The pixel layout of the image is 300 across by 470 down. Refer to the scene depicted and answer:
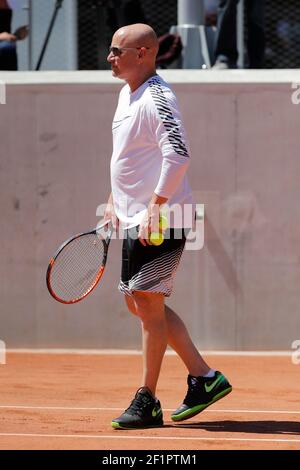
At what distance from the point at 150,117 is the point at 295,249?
12.5 ft

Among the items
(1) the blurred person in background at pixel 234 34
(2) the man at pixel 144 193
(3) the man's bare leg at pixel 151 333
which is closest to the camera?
(2) the man at pixel 144 193

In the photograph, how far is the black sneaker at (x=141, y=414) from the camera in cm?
603

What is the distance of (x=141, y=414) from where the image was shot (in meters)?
6.06

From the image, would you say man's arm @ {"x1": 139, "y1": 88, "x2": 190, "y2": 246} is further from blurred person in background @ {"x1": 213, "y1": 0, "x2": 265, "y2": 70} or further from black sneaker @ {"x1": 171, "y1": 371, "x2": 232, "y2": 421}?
blurred person in background @ {"x1": 213, "y1": 0, "x2": 265, "y2": 70}

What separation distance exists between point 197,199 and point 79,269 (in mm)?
2849

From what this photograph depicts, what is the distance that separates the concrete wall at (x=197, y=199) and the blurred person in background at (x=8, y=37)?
991mm

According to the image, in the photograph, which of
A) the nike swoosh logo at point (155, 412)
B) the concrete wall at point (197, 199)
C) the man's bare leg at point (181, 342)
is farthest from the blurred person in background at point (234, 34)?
the nike swoosh logo at point (155, 412)

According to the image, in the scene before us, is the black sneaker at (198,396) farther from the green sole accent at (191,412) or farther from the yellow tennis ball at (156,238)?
the yellow tennis ball at (156,238)

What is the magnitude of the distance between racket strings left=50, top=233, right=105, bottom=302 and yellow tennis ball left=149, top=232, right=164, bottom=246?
676mm

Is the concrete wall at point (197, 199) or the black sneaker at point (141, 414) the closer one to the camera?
the black sneaker at point (141, 414)

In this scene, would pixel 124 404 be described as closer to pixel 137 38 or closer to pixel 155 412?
pixel 155 412

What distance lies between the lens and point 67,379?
26.9ft

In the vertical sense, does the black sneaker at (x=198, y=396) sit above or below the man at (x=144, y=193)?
below
